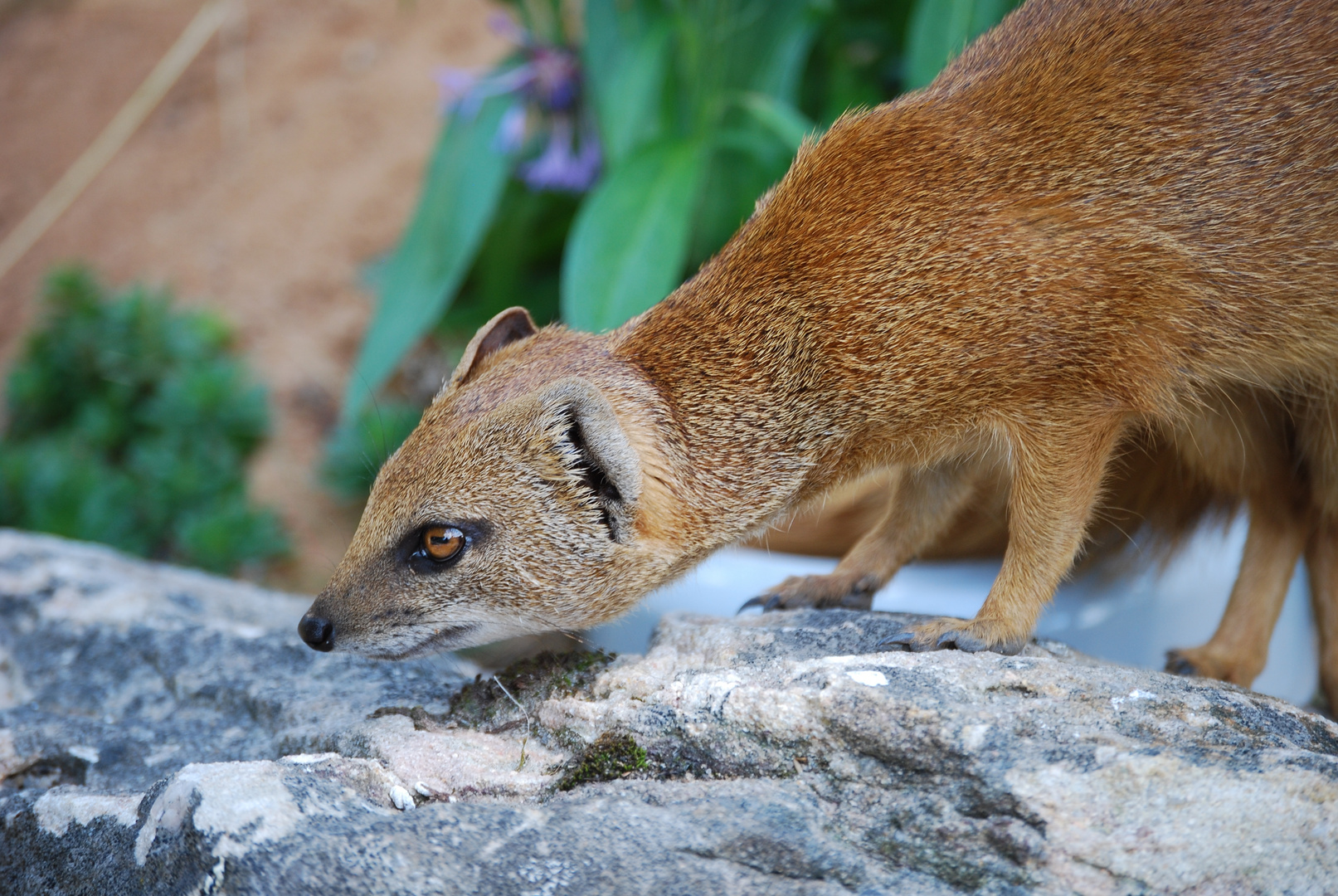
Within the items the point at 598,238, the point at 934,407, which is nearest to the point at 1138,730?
the point at 934,407

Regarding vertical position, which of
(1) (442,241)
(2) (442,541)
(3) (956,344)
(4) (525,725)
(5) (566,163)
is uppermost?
(5) (566,163)

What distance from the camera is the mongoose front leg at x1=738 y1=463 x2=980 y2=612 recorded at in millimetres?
2736

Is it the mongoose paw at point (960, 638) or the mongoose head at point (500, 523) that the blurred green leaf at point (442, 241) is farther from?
the mongoose paw at point (960, 638)

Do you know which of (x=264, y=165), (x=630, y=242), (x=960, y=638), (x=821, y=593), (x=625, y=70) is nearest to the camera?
(x=960, y=638)

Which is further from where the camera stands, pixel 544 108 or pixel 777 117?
pixel 544 108

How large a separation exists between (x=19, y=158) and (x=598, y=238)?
505cm

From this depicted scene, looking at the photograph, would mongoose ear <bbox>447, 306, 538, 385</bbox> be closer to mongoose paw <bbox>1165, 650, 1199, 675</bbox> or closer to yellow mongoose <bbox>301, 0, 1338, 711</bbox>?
yellow mongoose <bbox>301, 0, 1338, 711</bbox>

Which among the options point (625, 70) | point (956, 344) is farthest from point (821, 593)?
point (625, 70)

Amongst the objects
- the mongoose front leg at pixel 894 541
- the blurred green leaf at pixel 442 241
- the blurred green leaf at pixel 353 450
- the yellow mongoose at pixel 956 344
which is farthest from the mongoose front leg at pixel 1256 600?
the blurred green leaf at pixel 353 450

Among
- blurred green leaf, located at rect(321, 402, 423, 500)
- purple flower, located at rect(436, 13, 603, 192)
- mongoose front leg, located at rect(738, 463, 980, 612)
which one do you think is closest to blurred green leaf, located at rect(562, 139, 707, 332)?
purple flower, located at rect(436, 13, 603, 192)

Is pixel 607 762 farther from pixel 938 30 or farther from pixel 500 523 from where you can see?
pixel 938 30

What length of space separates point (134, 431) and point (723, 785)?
4.78 metres

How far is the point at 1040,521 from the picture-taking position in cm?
230

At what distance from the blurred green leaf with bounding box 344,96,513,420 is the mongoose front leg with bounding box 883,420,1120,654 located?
118 inches
